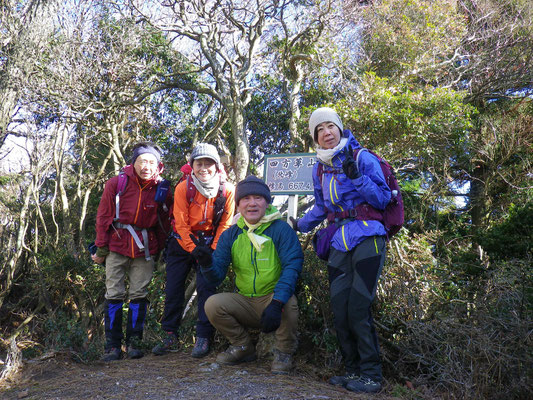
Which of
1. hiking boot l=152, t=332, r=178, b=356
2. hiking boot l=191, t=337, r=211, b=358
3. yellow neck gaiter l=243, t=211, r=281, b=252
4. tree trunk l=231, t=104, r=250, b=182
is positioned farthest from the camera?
tree trunk l=231, t=104, r=250, b=182

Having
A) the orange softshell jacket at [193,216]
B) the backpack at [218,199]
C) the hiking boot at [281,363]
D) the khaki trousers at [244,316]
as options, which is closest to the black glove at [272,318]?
the khaki trousers at [244,316]

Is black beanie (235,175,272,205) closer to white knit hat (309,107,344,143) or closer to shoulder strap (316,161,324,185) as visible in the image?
shoulder strap (316,161,324,185)

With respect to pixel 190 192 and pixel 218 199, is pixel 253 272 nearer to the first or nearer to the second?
pixel 218 199

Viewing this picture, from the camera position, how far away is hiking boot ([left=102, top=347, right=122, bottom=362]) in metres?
4.11

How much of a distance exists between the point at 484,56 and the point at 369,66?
136 inches

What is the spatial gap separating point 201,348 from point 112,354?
913 millimetres

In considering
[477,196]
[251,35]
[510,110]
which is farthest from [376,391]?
[510,110]

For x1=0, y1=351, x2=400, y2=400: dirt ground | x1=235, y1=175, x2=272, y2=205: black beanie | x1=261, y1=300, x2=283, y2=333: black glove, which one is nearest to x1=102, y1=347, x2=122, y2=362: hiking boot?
x1=0, y1=351, x2=400, y2=400: dirt ground

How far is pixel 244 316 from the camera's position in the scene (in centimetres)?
367

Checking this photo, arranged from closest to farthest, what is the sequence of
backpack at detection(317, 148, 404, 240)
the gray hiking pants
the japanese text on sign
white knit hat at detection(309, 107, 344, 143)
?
the gray hiking pants → backpack at detection(317, 148, 404, 240) → white knit hat at detection(309, 107, 344, 143) → the japanese text on sign

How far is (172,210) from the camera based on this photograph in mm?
4602

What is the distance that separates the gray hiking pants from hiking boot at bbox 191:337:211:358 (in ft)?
4.42

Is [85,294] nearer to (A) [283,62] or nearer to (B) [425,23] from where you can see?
(A) [283,62]

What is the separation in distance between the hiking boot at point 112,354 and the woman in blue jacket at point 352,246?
2.16 meters
